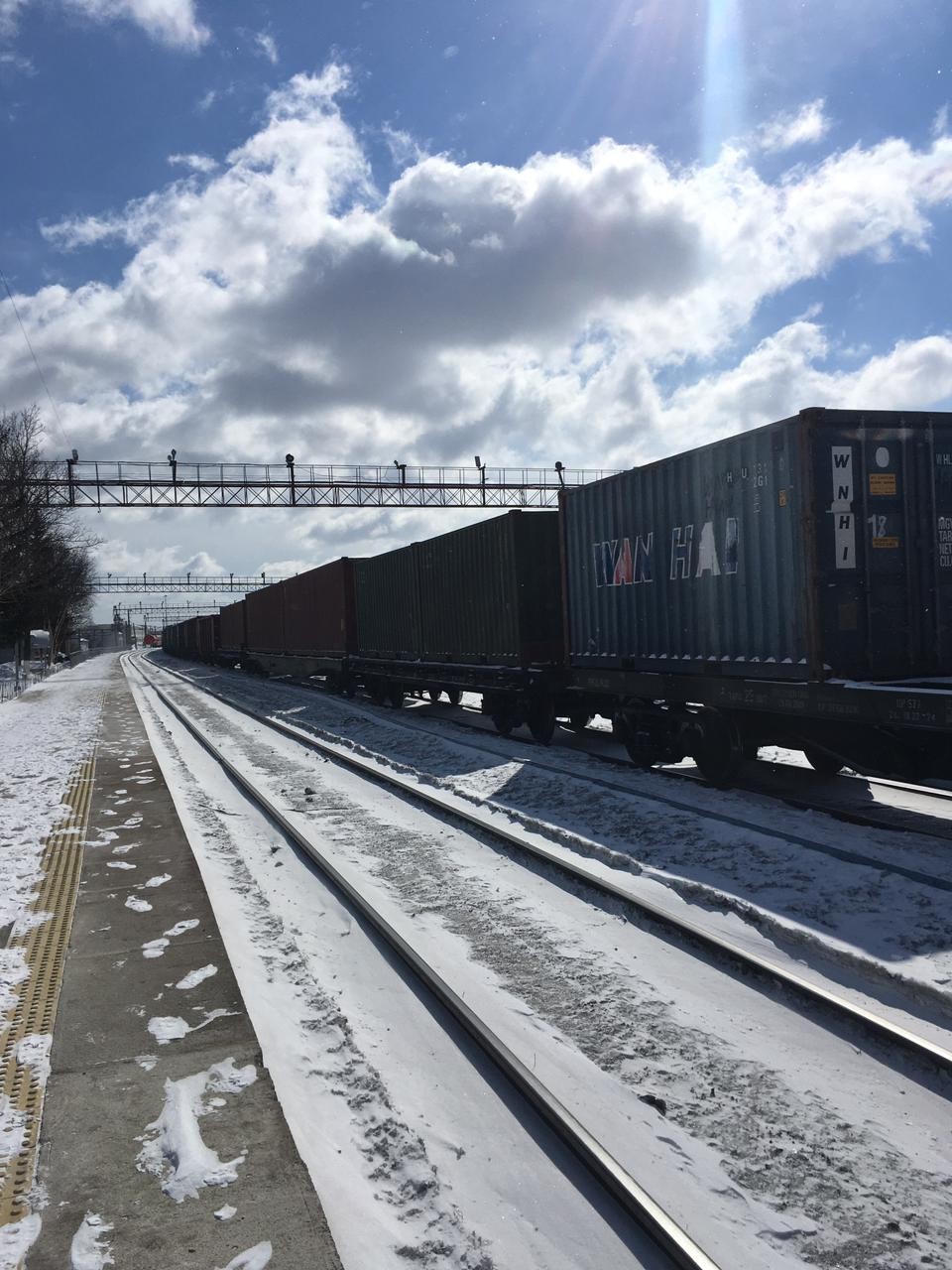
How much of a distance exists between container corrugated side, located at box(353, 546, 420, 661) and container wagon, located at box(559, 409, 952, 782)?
9994 millimetres

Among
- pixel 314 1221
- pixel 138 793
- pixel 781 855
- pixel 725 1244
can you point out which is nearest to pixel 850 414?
pixel 781 855

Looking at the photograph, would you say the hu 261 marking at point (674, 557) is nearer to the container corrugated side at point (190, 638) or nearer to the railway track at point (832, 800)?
the railway track at point (832, 800)

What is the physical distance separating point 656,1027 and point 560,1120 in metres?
1.09

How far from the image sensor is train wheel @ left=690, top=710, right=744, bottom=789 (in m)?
9.99

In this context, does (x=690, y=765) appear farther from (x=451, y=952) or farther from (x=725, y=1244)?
(x=725, y=1244)

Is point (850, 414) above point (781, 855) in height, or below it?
above

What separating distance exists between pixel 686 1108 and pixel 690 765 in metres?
9.05

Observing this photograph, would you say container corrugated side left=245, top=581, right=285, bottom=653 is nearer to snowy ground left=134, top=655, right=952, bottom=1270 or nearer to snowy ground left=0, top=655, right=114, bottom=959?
snowy ground left=0, top=655, right=114, bottom=959

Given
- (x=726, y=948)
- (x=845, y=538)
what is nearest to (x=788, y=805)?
(x=845, y=538)

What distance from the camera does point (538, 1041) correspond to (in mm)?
4164

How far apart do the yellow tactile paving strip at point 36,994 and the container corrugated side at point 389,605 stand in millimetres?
11526

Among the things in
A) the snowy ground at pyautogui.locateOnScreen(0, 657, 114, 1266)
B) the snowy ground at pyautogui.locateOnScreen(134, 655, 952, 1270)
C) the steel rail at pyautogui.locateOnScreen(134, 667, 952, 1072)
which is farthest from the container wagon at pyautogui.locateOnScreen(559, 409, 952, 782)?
the snowy ground at pyautogui.locateOnScreen(0, 657, 114, 1266)

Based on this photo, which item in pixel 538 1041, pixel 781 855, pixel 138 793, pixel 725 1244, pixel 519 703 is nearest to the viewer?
pixel 725 1244

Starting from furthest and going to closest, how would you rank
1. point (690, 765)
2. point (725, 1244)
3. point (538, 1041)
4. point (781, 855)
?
1. point (690, 765)
2. point (781, 855)
3. point (538, 1041)
4. point (725, 1244)
